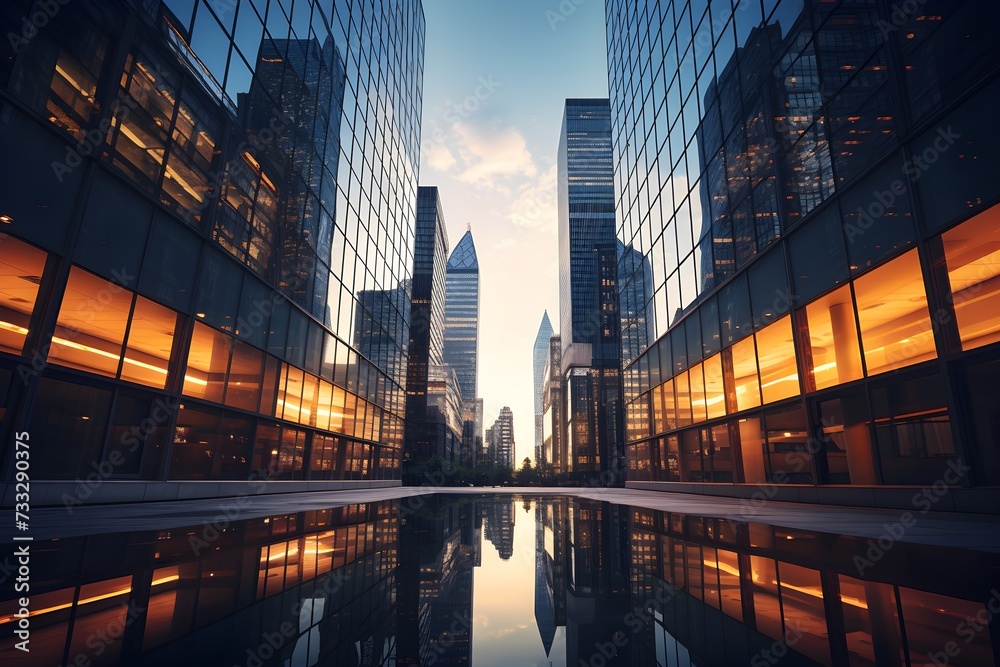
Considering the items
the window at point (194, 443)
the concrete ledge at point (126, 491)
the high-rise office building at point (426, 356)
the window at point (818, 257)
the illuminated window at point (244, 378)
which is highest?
the high-rise office building at point (426, 356)

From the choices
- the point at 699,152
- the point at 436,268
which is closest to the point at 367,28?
the point at 699,152

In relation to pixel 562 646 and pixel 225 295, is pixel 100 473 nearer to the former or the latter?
pixel 225 295

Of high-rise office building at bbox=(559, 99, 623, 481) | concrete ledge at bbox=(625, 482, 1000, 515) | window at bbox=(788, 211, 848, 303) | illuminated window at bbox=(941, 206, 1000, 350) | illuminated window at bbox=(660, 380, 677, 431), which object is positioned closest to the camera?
concrete ledge at bbox=(625, 482, 1000, 515)

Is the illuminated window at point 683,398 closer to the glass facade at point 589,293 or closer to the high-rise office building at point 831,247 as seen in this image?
the high-rise office building at point 831,247

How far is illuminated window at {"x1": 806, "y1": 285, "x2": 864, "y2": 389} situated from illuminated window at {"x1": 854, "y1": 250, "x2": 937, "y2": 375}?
1.34ft

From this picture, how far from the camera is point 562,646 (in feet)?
6.53

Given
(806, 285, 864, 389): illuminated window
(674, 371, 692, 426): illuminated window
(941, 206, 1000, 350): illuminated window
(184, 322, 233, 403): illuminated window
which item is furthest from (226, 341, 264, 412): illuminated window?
(941, 206, 1000, 350): illuminated window

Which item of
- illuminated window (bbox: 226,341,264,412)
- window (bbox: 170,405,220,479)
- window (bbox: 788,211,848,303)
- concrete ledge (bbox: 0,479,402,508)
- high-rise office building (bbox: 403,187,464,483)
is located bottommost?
concrete ledge (bbox: 0,479,402,508)

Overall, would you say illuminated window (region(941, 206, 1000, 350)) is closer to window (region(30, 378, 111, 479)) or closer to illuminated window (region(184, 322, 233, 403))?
window (region(30, 378, 111, 479))

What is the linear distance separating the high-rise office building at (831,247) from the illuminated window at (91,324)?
16039 millimetres

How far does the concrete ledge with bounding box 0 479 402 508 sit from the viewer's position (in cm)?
841

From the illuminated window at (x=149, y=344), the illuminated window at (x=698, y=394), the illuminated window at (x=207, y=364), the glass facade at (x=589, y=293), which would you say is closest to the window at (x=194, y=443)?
the illuminated window at (x=207, y=364)

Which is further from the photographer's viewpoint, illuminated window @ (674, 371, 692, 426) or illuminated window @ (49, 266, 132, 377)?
illuminated window @ (674, 371, 692, 426)

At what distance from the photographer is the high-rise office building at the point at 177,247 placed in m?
8.66
